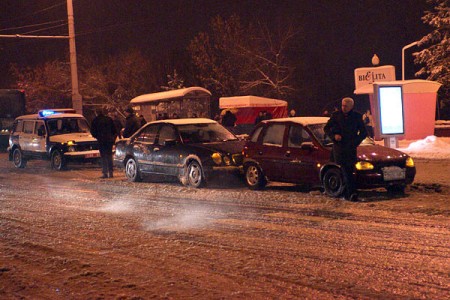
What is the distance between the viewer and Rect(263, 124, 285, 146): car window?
42.2 ft

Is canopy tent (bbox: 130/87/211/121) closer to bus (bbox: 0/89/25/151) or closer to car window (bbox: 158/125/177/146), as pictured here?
bus (bbox: 0/89/25/151)

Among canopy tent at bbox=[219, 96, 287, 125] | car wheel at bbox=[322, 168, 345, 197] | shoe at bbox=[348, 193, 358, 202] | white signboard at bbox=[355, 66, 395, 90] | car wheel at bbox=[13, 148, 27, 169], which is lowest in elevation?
shoe at bbox=[348, 193, 358, 202]

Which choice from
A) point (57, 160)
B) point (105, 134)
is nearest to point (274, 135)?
point (105, 134)

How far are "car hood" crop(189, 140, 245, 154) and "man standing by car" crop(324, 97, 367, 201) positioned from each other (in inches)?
124

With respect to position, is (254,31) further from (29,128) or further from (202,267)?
(202,267)

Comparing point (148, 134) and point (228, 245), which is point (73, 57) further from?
point (228, 245)

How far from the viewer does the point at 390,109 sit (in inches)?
805

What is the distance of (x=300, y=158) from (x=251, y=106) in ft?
75.6

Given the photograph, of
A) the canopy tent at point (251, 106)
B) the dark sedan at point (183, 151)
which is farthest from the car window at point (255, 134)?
the canopy tent at point (251, 106)

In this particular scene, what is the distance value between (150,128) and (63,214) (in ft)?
16.8

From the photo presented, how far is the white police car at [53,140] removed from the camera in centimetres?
2031

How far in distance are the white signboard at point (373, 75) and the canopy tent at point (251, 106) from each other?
7429 mm

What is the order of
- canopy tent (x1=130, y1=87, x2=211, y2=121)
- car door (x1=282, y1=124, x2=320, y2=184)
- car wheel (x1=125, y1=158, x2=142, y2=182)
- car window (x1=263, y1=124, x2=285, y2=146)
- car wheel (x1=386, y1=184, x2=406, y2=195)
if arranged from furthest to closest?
canopy tent (x1=130, y1=87, x2=211, y2=121)
car wheel (x1=125, y1=158, x2=142, y2=182)
car window (x1=263, y1=124, x2=285, y2=146)
car door (x1=282, y1=124, x2=320, y2=184)
car wheel (x1=386, y1=184, x2=406, y2=195)

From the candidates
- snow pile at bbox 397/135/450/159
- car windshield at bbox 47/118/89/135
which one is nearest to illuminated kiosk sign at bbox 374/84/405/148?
snow pile at bbox 397/135/450/159
